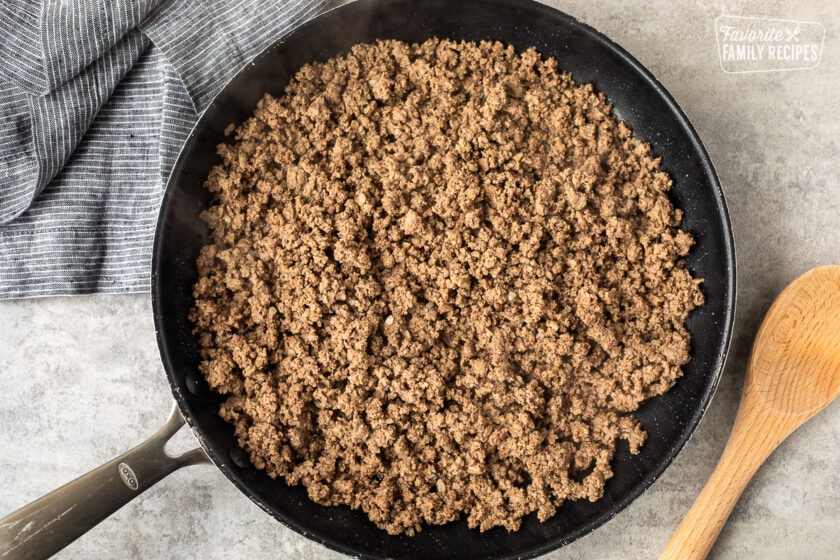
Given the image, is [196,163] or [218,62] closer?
[196,163]

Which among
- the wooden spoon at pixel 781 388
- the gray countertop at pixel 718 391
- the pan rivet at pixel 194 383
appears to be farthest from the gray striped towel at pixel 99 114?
the wooden spoon at pixel 781 388

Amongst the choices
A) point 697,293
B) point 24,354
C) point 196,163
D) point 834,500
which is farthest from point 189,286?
point 834,500

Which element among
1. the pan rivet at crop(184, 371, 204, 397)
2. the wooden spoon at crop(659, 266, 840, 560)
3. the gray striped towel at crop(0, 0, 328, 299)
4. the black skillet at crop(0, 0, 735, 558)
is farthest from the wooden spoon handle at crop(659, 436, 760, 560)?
the gray striped towel at crop(0, 0, 328, 299)

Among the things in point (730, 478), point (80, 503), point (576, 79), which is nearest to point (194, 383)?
point (80, 503)

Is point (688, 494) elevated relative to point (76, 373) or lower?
lower

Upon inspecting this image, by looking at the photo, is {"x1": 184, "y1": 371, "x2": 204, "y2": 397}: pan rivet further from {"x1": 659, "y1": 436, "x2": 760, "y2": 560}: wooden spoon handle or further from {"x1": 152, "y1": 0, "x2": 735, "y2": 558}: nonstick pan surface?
{"x1": 659, "y1": 436, "x2": 760, "y2": 560}: wooden spoon handle

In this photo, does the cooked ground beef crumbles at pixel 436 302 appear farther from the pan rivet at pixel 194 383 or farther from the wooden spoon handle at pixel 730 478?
the wooden spoon handle at pixel 730 478

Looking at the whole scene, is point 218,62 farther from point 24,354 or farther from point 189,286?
point 24,354
